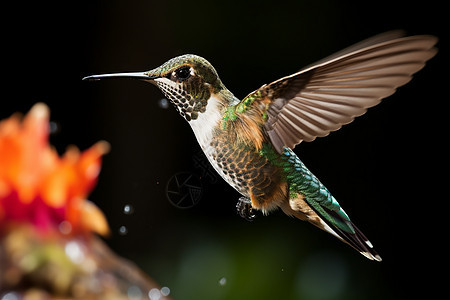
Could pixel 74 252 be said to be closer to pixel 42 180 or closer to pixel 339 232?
pixel 42 180

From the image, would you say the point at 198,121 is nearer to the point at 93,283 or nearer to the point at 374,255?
the point at 374,255

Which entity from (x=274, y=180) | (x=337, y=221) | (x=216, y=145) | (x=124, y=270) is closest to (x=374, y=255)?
(x=337, y=221)

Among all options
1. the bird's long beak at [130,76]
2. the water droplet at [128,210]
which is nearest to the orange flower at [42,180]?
the bird's long beak at [130,76]

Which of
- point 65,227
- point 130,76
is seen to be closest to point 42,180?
point 65,227

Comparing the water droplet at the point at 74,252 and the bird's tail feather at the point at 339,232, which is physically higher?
the water droplet at the point at 74,252

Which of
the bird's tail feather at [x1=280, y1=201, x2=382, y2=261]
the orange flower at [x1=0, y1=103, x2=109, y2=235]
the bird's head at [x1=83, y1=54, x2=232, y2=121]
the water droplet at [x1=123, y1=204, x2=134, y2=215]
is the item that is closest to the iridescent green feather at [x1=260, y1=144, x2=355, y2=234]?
the bird's tail feather at [x1=280, y1=201, x2=382, y2=261]

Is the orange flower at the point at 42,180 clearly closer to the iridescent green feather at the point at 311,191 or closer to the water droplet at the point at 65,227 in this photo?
the water droplet at the point at 65,227

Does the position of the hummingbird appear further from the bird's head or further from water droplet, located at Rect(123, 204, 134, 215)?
water droplet, located at Rect(123, 204, 134, 215)
